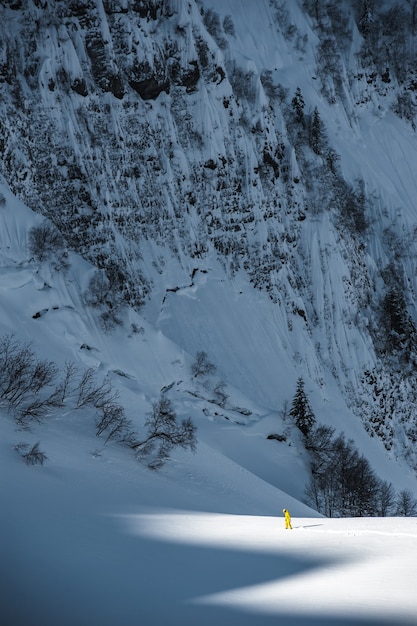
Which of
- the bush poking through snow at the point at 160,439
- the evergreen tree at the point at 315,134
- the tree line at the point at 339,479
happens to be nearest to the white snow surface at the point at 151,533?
the bush poking through snow at the point at 160,439

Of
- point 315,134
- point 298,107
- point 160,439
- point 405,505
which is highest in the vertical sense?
point 298,107

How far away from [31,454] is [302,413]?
2943 cm

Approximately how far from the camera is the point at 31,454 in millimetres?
24031

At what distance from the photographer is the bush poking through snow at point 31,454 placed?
23938 millimetres

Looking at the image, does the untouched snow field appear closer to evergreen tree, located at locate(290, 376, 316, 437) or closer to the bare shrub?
the bare shrub

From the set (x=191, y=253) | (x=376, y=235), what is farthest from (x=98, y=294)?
(x=376, y=235)

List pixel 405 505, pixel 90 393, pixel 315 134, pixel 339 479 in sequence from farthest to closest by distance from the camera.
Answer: pixel 315 134 < pixel 405 505 < pixel 339 479 < pixel 90 393

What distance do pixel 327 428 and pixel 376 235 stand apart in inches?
1198

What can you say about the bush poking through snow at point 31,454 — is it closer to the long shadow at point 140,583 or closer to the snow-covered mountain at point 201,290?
the snow-covered mountain at point 201,290

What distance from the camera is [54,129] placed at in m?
52.2

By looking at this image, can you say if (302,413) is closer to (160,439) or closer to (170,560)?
(160,439)

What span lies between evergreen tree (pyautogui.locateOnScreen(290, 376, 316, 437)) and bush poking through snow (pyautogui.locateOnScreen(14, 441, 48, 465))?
2839 cm

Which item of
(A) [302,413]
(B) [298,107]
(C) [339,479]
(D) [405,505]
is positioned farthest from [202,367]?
(B) [298,107]

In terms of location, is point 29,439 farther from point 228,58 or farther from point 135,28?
point 228,58
